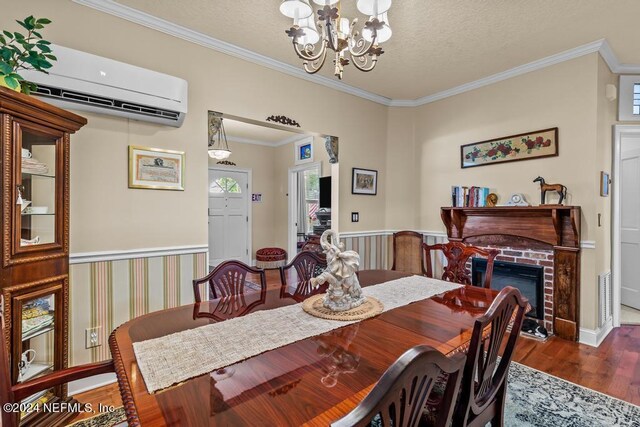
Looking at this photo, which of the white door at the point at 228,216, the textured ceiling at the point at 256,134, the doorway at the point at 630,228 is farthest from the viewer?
the white door at the point at 228,216

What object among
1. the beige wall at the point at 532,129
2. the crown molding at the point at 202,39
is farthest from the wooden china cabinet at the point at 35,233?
the beige wall at the point at 532,129

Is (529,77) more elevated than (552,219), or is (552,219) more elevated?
(529,77)

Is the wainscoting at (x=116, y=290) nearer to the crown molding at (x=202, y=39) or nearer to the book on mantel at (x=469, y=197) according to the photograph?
the crown molding at (x=202, y=39)

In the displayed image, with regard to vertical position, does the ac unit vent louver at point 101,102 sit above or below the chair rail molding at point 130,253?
above

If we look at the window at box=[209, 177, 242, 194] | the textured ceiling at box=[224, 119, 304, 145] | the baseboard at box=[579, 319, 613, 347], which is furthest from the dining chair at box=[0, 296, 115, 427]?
the window at box=[209, 177, 242, 194]

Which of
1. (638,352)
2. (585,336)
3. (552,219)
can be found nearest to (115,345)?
(552,219)

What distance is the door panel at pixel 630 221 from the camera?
12.2 ft

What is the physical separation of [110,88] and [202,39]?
911 mm

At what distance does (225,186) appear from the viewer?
626 cm

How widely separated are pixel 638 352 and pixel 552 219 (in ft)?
4.24

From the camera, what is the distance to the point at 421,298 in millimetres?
1797

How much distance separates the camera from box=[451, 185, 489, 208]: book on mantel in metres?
3.43

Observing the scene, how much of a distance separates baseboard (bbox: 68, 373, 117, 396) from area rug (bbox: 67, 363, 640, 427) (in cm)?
37

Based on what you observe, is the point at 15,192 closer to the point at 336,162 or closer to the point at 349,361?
Result: the point at 349,361
